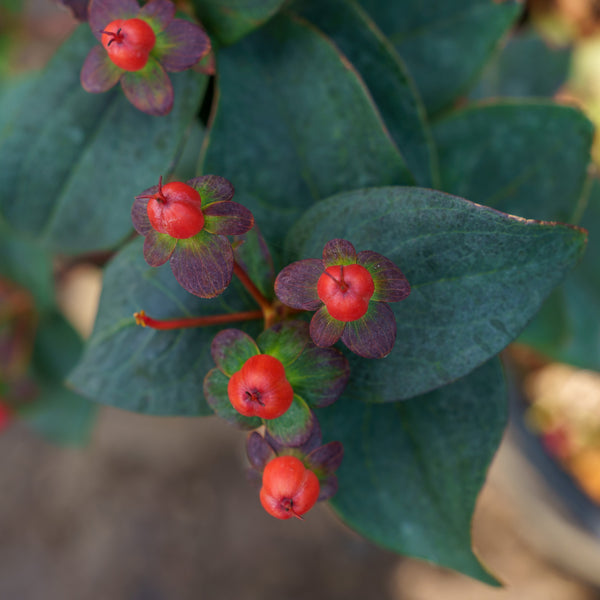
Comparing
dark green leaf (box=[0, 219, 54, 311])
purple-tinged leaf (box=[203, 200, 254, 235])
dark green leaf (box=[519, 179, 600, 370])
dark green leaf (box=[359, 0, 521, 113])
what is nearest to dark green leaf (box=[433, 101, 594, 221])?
dark green leaf (box=[359, 0, 521, 113])

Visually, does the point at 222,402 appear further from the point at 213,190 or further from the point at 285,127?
the point at 285,127

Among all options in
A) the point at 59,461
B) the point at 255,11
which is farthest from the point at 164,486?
the point at 255,11

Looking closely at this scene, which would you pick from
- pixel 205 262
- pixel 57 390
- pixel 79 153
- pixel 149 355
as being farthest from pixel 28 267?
pixel 205 262

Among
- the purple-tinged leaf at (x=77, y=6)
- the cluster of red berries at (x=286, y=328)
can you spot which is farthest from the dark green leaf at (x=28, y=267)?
the cluster of red berries at (x=286, y=328)

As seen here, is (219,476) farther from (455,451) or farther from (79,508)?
(455,451)

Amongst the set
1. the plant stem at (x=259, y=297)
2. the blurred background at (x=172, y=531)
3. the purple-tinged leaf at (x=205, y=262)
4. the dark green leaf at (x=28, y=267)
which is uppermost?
the purple-tinged leaf at (x=205, y=262)

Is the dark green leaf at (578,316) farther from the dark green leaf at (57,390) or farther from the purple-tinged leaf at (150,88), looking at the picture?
the dark green leaf at (57,390)
